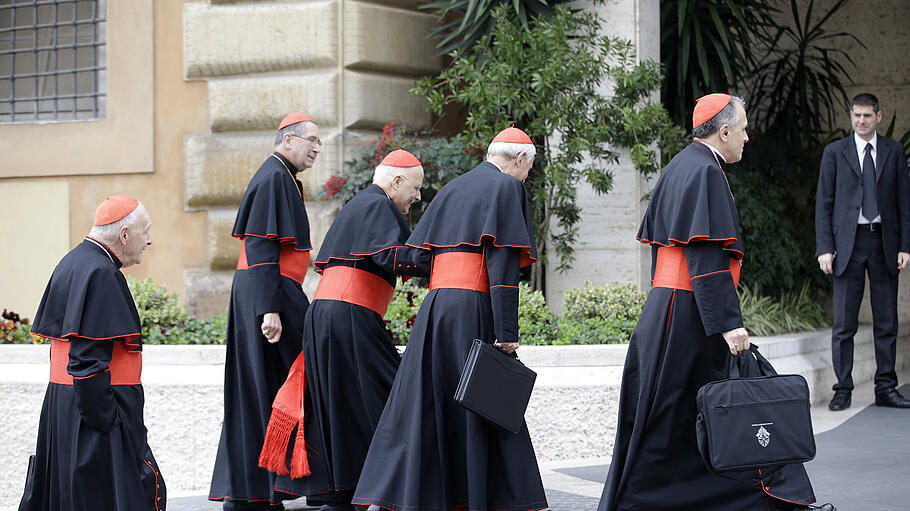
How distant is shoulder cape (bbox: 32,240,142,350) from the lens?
4.14 metres

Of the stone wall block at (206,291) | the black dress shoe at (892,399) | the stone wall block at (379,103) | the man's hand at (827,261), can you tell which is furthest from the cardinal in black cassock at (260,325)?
the black dress shoe at (892,399)

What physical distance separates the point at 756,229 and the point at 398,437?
224 inches

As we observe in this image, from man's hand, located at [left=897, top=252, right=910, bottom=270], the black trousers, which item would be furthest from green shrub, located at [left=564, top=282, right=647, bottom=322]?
man's hand, located at [left=897, top=252, right=910, bottom=270]

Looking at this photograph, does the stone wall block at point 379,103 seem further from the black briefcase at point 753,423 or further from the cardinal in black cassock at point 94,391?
the black briefcase at point 753,423

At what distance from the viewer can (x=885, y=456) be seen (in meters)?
6.42

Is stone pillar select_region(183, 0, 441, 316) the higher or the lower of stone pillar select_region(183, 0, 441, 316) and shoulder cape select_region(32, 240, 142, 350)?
the higher

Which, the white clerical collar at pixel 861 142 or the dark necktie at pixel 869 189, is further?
the white clerical collar at pixel 861 142

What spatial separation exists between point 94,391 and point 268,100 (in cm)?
598

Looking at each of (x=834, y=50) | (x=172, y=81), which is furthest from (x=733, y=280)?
(x=834, y=50)

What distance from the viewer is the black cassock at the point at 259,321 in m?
5.57

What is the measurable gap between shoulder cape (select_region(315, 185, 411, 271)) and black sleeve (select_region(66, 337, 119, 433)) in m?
1.65

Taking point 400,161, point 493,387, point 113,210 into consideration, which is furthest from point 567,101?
point 113,210

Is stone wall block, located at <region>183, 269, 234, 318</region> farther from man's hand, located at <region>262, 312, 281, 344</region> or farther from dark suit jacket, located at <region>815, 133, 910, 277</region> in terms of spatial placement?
dark suit jacket, located at <region>815, 133, 910, 277</region>

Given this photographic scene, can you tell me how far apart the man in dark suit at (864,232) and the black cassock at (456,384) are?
3.66m
